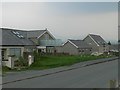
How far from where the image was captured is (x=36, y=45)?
167 ft

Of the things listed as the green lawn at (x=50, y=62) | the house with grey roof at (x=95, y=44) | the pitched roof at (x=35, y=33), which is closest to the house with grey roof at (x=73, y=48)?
the house with grey roof at (x=95, y=44)

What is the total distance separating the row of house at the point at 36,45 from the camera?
119ft

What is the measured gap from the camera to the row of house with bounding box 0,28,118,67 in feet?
119

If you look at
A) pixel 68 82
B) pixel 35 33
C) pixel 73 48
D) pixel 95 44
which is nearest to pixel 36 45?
pixel 35 33

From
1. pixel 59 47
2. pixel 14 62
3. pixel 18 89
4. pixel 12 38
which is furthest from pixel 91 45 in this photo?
pixel 18 89

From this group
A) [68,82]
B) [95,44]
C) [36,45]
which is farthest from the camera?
[95,44]

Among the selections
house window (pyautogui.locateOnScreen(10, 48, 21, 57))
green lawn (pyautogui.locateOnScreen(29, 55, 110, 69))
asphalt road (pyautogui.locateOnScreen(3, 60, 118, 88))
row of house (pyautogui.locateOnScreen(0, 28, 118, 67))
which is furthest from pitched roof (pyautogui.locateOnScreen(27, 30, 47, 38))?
asphalt road (pyautogui.locateOnScreen(3, 60, 118, 88))

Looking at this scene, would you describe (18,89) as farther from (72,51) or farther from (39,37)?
(72,51)

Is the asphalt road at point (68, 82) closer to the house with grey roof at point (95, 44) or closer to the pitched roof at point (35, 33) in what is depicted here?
the pitched roof at point (35, 33)

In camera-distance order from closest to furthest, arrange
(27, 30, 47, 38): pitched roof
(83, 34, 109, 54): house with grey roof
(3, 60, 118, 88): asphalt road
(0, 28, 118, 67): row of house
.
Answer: (3, 60, 118, 88): asphalt road
(0, 28, 118, 67): row of house
(27, 30, 47, 38): pitched roof
(83, 34, 109, 54): house with grey roof

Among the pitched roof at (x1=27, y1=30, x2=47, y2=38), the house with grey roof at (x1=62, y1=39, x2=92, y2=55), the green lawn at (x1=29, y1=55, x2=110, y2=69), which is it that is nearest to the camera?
the green lawn at (x1=29, y1=55, x2=110, y2=69)

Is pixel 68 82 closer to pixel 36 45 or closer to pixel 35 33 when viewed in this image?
pixel 36 45

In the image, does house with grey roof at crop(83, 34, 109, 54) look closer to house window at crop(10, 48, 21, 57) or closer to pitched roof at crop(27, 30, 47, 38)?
pitched roof at crop(27, 30, 47, 38)

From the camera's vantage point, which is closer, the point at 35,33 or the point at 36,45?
the point at 36,45
